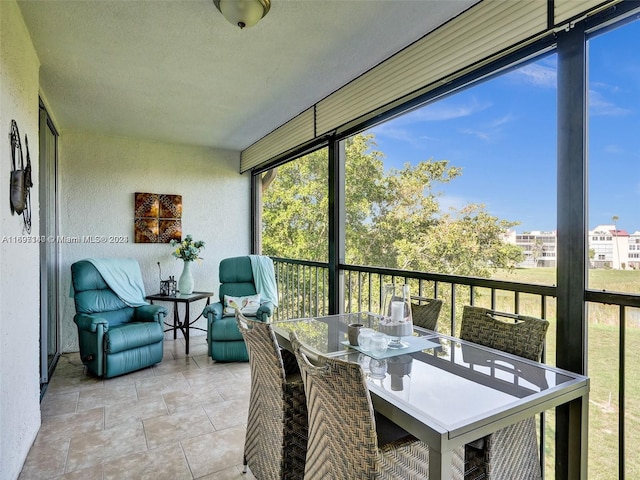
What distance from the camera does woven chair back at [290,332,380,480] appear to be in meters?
1.16

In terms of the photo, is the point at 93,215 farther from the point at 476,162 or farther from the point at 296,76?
the point at 476,162

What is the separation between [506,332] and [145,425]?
8.08ft

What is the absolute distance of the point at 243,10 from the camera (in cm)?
190

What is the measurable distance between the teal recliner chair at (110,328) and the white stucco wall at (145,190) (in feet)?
2.77

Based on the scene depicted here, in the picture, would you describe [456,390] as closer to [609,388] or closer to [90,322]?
[609,388]

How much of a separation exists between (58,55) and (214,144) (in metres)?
2.47

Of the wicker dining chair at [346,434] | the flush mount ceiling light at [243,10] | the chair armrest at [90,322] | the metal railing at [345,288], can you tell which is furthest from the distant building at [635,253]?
the chair armrest at [90,322]

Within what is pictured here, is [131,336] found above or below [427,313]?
below

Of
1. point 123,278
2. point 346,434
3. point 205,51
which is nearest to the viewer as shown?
point 346,434

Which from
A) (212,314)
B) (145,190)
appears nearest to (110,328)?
(212,314)

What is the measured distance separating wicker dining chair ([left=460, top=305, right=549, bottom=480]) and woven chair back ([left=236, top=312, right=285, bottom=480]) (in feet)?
2.77

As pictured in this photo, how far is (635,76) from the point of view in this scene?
3.00 meters

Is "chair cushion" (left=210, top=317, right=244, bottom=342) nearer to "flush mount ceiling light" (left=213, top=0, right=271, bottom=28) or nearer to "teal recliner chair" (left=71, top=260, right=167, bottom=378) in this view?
"teal recliner chair" (left=71, top=260, right=167, bottom=378)

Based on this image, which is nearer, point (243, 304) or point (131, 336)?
point (131, 336)
